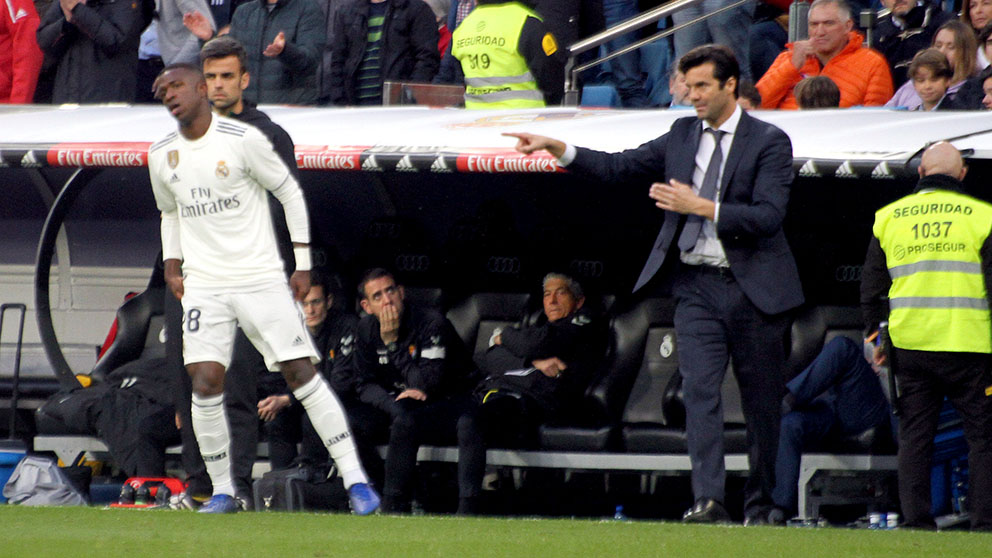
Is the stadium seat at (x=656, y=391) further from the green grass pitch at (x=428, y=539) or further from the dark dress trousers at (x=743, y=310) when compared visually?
the green grass pitch at (x=428, y=539)

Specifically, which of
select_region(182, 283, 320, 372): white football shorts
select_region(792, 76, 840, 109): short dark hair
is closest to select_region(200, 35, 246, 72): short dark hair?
select_region(182, 283, 320, 372): white football shorts

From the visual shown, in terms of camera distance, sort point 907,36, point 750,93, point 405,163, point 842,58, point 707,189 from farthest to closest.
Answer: point 907,36, point 842,58, point 750,93, point 405,163, point 707,189

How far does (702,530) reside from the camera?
19.0 feet

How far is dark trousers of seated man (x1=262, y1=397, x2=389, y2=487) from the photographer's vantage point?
8156 mm

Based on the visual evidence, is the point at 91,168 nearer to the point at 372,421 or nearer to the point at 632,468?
the point at 372,421

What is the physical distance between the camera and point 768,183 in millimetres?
6477

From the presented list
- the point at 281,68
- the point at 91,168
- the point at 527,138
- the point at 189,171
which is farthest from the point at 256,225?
the point at 281,68

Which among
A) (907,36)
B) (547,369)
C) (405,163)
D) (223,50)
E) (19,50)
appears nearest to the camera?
(223,50)

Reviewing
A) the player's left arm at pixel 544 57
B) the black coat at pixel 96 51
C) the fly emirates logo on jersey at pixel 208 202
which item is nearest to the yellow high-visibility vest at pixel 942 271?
the fly emirates logo on jersey at pixel 208 202

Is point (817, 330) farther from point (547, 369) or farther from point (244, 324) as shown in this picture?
point (244, 324)

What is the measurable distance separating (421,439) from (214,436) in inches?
72.5

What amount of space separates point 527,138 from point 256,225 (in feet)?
3.80

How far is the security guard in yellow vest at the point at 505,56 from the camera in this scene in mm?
9031

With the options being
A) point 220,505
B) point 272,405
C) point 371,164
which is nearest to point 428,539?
point 220,505
